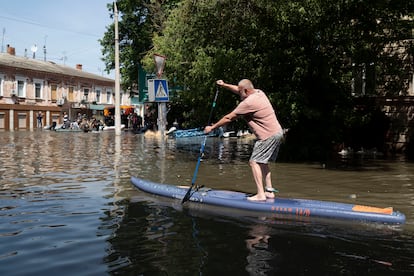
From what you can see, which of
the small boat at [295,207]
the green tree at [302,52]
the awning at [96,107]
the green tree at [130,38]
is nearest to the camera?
the small boat at [295,207]

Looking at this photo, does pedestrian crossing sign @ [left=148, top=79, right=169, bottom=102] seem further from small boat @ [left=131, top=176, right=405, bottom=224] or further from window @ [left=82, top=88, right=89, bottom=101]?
window @ [left=82, top=88, right=89, bottom=101]

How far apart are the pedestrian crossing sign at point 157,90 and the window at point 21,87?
41979mm

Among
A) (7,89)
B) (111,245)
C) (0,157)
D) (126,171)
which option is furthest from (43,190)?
(7,89)

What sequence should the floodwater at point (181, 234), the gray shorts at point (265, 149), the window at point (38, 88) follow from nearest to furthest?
1. the floodwater at point (181, 234)
2. the gray shorts at point (265, 149)
3. the window at point (38, 88)

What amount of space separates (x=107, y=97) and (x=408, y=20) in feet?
186

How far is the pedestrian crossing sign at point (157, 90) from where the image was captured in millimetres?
14734

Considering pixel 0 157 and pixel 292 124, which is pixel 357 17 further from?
pixel 0 157

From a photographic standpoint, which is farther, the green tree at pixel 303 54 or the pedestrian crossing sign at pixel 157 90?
the pedestrian crossing sign at pixel 157 90

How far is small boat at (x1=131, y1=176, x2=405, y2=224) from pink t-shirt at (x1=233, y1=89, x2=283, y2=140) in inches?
43.7

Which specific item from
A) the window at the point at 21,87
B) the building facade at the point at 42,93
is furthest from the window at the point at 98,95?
the window at the point at 21,87

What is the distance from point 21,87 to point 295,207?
51.3 meters

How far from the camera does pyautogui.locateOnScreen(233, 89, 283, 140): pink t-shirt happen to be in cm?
746

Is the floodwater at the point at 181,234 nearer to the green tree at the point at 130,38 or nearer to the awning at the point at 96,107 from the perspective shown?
the green tree at the point at 130,38

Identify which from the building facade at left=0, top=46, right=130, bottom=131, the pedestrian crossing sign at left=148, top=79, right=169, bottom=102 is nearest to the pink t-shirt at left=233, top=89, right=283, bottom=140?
the pedestrian crossing sign at left=148, top=79, right=169, bottom=102
